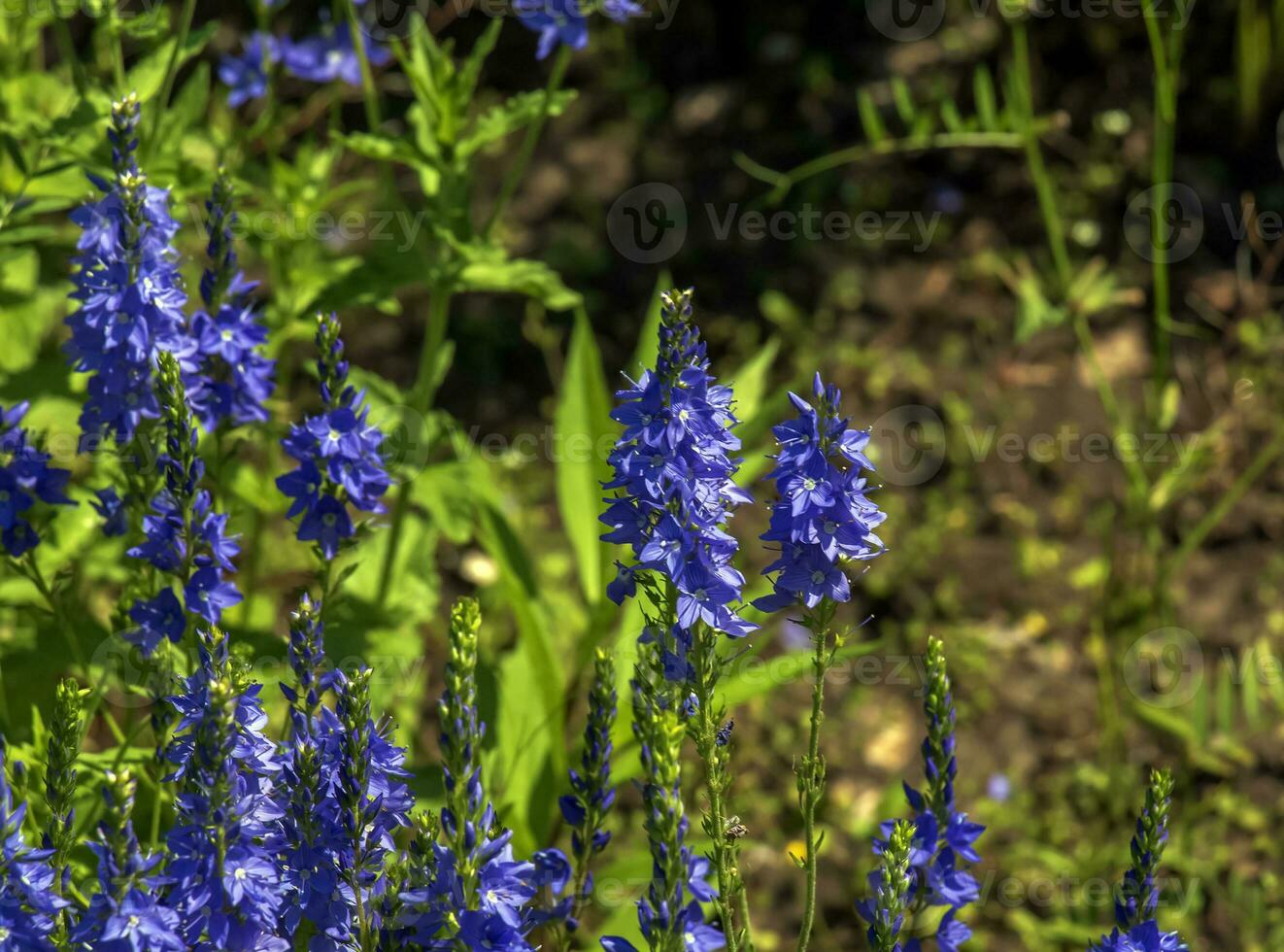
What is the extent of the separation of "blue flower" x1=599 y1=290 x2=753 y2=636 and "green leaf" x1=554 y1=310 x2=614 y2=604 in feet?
6.70

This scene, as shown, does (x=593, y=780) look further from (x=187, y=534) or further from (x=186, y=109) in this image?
(x=186, y=109)

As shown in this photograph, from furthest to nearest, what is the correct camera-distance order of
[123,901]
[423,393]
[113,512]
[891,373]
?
[891,373], [423,393], [113,512], [123,901]

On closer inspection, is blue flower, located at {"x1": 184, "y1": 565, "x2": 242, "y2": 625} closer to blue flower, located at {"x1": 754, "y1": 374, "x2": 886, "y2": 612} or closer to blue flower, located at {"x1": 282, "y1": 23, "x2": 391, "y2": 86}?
blue flower, located at {"x1": 754, "y1": 374, "x2": 886, "y2": 612}

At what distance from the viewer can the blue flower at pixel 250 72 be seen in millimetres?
4172

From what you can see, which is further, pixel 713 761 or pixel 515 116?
pixel 515 116

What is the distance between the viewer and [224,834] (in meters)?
1.91

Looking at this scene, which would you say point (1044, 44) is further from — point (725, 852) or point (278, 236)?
point (725, 852)

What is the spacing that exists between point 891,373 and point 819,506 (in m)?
3.41

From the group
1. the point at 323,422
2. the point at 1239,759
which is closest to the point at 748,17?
the point at 1239,759

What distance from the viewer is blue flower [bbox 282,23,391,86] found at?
13.7 ft

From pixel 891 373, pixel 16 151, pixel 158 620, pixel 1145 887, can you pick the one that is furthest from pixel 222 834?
pixel 891 373

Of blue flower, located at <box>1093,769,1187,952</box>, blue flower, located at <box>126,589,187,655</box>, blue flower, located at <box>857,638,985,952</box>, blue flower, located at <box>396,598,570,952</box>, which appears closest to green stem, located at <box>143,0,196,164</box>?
blue flower, located at <box>126,589,187,655</box>

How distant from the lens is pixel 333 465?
260cm

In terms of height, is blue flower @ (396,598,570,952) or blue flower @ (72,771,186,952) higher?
blue flower @ (396,598,570,952)
